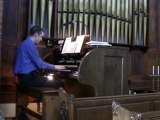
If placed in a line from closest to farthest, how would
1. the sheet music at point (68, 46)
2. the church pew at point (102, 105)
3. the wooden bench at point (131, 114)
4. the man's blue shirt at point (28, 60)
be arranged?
the wooden bench at point (131, 114) < the church pew at point (102, 105) < the man's blue shirt at point (28, 60) < the sheet music at point (68, 46)

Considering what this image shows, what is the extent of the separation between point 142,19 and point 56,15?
2.21 meters

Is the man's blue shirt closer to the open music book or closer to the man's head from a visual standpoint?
the man's head

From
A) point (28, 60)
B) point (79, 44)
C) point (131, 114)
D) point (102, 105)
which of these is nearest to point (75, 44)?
point (79, 44)

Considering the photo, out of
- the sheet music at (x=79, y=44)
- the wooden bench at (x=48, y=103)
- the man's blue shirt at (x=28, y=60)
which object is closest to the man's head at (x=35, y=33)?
the man's blue shirt at (x=28, y=60)

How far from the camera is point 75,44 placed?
423 cm

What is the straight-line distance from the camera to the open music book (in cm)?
406

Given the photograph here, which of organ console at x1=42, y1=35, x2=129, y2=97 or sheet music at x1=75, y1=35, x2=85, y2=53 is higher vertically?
sheet music at x1=75, y1=35, x2=85, y2=53

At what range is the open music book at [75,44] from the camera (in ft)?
13.3

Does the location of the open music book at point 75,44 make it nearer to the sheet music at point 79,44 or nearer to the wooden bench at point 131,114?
the sheet music at point 79,44

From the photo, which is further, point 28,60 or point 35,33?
point 35,33

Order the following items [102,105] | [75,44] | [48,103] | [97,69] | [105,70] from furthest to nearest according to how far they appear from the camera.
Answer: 1. [75,44]
2. [105,70]
3. [97,69]
4. [48,103]
5. [102,105]

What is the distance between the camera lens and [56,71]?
402cm

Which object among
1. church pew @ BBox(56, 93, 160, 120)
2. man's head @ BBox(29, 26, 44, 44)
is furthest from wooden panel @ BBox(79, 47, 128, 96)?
church pew @ BBox(56, 93, 160, 120)

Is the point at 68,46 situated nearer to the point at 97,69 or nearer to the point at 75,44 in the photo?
the point at 75,44
